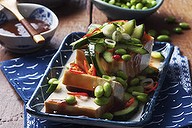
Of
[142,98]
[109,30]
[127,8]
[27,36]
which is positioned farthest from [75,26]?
[142,98]

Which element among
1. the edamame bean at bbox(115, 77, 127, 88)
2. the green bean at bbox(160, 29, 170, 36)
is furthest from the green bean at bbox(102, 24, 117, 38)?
the green bean at bbox(160, 29, 170, 36)

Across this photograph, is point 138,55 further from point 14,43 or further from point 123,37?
point 14,43

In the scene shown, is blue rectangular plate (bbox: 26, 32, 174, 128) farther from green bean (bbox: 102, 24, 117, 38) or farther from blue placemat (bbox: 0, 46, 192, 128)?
green bean (bbox: 102, 24, 117, 38)

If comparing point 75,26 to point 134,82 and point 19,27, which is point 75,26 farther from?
point 134,82

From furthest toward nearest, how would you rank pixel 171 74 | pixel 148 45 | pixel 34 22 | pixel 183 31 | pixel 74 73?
pixel 183 31
pixel 34 22
pixel 171 74
pixel 148 45
pixel 74 73

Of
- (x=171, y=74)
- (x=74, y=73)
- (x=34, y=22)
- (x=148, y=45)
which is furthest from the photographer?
(x=34, y=22)

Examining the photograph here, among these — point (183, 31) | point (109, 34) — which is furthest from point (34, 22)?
point (183, 31)

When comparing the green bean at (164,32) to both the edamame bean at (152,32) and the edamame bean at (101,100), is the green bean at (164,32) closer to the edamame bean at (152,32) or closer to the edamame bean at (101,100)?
the edamame bean at (152,32)
